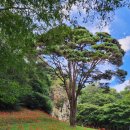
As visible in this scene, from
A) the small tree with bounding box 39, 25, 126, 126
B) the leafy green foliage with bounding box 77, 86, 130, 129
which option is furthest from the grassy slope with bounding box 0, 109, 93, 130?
the leafy green foliage with bounding box 77, 86, 130, 129

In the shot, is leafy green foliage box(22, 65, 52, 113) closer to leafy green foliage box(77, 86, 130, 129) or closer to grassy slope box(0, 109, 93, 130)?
grassy slope box(0, 109, 93, 130)

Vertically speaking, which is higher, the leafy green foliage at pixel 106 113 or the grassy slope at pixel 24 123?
the leafy green foliage at pixel 106 113

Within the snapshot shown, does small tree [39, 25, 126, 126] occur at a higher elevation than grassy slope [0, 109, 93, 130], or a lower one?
higher

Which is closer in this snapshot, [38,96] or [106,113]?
[38,96]

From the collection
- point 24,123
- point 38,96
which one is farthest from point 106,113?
point 24,123

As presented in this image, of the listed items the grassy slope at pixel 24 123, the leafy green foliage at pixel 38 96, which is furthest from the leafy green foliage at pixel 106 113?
the grassy slope at pixel 24 123

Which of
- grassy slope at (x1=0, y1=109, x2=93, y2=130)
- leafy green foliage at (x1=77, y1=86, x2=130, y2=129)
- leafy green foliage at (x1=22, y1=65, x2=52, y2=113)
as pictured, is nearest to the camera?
grassy slope at (x1=0, y1=109, x2=93, y2=130)

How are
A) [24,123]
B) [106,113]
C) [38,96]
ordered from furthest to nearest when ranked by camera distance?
[106,113] → [38,96] → [24,123]

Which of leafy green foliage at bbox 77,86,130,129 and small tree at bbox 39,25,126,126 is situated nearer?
small tree at bbox 39,25,126,126

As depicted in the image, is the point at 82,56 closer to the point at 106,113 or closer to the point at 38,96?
the point at 38,96

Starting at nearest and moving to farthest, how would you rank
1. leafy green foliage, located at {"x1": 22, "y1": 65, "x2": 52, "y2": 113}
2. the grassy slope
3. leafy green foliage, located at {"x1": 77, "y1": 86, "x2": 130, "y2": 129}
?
the grassy slope → leafy green foliage, located at {"x1": 22, "y1": 65, "x2": 52, "y2": 113} → leafy green foliage, located at {"x1": 77, "y1": 86, "x2": 130, "y2": 129}

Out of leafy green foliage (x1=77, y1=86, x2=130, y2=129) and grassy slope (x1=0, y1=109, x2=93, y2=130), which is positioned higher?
leafy green foliage (x1=77, y1=86, x2=130, y2=129)

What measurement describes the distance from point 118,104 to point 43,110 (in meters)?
10.5

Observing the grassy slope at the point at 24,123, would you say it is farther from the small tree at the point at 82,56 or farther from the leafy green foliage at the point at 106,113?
the leafy green foliage at the point at 106,113
